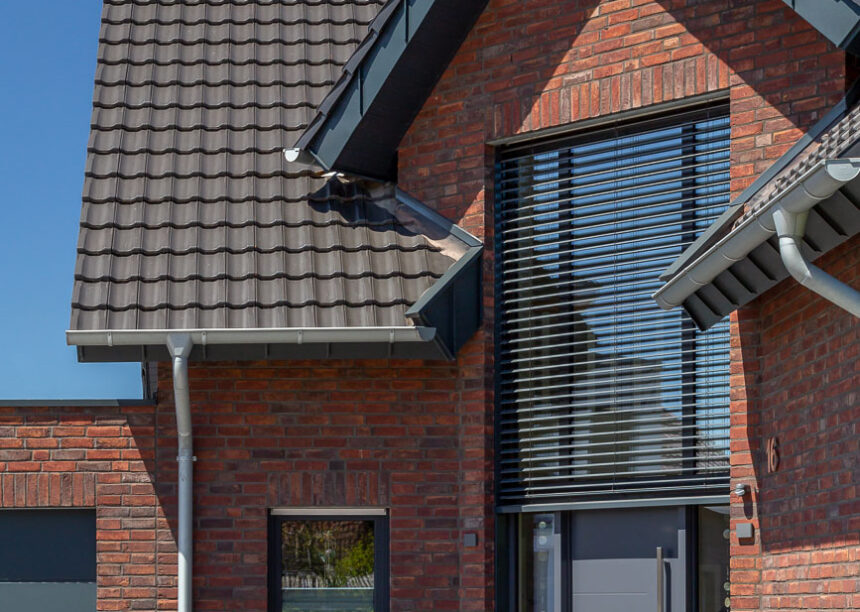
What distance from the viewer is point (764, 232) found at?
246 inches

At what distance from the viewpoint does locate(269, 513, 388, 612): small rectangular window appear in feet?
30.0

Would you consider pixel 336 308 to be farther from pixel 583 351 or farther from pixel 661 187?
pixel 661 187

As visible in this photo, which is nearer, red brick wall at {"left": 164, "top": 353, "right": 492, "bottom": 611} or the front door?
the front door

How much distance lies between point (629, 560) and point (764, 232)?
9.13 feet

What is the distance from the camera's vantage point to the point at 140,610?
9.02m

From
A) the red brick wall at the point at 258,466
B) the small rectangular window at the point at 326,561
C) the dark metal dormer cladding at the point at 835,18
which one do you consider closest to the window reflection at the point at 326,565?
the small rectangular window at the point at 326,561

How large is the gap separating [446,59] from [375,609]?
11.7ft

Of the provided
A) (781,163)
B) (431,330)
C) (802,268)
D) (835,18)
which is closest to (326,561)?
(431,330)

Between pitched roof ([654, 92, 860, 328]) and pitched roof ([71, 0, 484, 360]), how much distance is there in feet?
6.61

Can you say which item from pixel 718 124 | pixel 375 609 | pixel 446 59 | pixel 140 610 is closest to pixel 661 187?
pixel 718 124

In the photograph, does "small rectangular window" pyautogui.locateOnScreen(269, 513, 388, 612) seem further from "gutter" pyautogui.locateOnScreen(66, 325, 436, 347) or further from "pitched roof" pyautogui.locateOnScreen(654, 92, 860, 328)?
"pitched roof" pyautogui.locateOnScreen(654, 92, 860, 328)

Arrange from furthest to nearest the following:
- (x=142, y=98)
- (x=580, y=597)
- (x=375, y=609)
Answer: (x=142, y=98), (x=375, y=609), (x=580, y=597)

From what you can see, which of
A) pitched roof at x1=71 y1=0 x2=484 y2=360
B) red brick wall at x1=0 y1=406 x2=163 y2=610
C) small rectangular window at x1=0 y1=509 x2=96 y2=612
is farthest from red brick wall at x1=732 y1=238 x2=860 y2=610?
small rectangular window at x1=0 y1=509 x2=96 y2=612

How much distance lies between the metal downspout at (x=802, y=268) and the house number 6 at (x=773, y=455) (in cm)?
147
